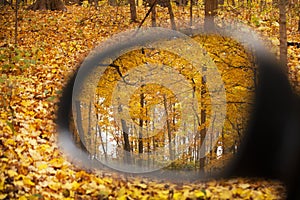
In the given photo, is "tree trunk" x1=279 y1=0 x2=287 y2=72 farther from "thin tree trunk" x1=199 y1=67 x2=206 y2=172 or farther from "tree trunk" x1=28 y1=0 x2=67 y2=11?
"tree trunk" x1=28 y1=0 x2=67 y2=11

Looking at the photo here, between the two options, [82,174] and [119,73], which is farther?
[119,73]

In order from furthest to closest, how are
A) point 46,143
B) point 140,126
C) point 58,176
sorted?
1. point 140,126
2. point 46,143
3. point 58,176

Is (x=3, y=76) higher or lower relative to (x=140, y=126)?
higher

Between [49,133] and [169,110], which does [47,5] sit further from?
[49,133]

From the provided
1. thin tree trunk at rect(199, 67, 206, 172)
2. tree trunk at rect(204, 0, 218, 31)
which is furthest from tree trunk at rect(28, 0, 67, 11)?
thin tree trunk at rect(199, 67, 206, 172)

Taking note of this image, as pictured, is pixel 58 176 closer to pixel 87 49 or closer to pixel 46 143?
pixel 46 143

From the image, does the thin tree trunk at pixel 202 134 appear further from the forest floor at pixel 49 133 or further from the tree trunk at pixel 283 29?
the tree trunk at pixel 283 29

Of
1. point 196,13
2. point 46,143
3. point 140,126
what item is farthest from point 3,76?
point 196,13

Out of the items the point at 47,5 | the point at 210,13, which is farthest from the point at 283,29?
the point at 47,5

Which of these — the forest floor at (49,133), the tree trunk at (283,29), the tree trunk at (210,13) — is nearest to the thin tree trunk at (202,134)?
the tree trunk at (210,13)
